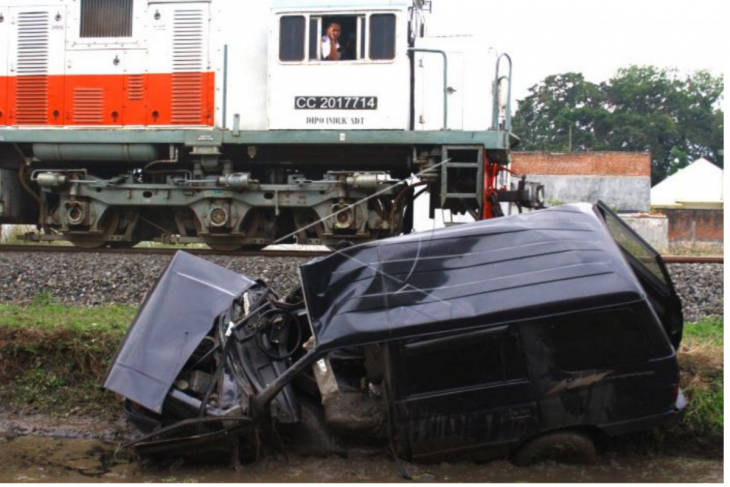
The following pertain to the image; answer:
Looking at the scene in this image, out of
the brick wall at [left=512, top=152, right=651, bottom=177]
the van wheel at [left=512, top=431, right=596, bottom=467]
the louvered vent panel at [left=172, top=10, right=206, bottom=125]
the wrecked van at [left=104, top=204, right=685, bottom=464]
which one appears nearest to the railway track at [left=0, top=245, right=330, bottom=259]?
the louvered vent panel at [left=172, top=10, right=206, bottom=125]

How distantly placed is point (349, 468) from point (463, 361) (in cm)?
120

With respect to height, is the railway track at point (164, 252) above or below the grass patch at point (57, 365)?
above

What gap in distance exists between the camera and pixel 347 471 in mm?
4984

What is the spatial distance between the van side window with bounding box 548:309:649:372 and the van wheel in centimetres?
51

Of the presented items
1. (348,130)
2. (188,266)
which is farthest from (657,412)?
(348,130)

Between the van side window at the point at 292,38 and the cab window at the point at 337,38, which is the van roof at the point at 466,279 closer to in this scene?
the cab window at the point at 337,38

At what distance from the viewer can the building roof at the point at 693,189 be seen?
113ft

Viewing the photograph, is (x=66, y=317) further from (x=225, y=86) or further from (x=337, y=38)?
(x=337, y=38)

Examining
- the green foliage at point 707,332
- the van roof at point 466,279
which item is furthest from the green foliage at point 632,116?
the van roof at point 466,279

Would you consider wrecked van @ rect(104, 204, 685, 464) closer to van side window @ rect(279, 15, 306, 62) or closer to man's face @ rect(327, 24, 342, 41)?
van side window @ rect(279, 15, 306, 62)

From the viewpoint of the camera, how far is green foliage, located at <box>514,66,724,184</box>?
4569 centimetres

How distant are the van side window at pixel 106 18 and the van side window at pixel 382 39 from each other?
3.65 m

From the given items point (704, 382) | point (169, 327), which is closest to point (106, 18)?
point (169, 327)

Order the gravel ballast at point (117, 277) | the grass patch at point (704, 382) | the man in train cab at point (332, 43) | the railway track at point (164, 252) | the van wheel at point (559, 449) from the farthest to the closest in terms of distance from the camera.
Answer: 1. the man in train cab at point (332, 43)
2. the railway track at point (164, 252)
3. the gravel ballast at point (117, 277)
4. the grass patch at point (704, 382)
5. the van wheel at point (559, 449)
